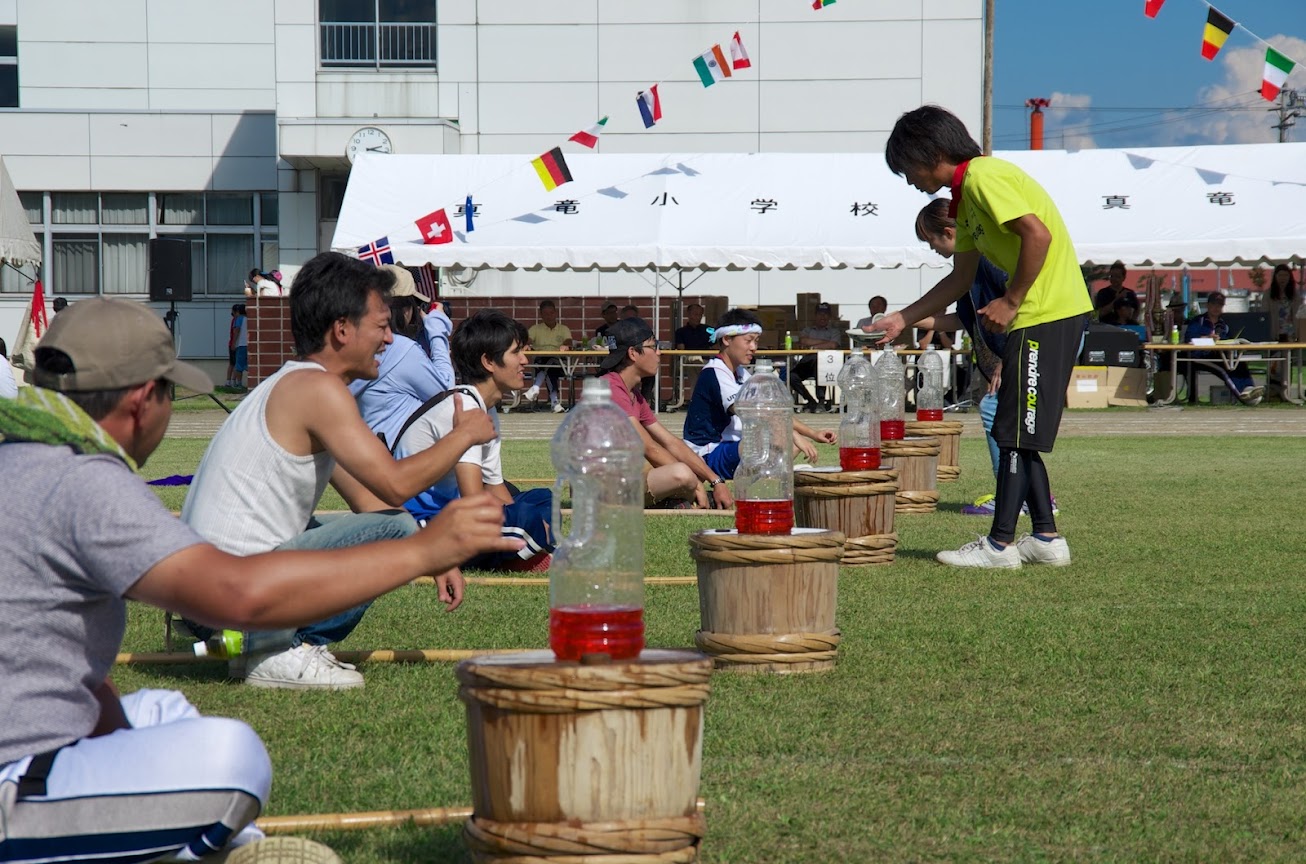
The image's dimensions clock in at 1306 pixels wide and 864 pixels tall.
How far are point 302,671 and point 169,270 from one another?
23527mm

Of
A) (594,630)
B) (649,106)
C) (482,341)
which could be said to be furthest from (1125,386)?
(594,630)

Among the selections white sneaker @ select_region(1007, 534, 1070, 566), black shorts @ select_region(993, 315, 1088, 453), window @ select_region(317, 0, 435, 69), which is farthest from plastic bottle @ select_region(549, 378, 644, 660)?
window @ select_region(317, 0, 435, 69)

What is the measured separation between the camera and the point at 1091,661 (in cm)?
505

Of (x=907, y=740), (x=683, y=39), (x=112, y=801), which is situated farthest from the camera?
(x=683, y=39)

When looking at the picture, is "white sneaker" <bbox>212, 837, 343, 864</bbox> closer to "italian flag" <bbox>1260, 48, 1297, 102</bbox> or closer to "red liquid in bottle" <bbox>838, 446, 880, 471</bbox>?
"red liquid in bottle" <bbox>838, 446, 880, 471</bbox>

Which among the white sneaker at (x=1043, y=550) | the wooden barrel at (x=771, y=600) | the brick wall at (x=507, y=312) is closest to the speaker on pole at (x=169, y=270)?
the brick wall at (x=507, y=312)

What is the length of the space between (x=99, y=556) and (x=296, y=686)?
2.54m

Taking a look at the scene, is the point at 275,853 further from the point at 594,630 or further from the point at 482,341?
the point at 482,341

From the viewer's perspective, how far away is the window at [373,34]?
2975 centimetres

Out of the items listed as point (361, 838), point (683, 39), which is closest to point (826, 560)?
point (361, 838)

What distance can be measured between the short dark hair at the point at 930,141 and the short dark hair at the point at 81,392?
186 inches

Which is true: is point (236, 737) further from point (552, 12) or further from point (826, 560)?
point (552, 12)

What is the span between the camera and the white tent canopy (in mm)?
20688

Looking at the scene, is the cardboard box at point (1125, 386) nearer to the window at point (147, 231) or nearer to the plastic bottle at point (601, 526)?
the window at point (147, 231)
